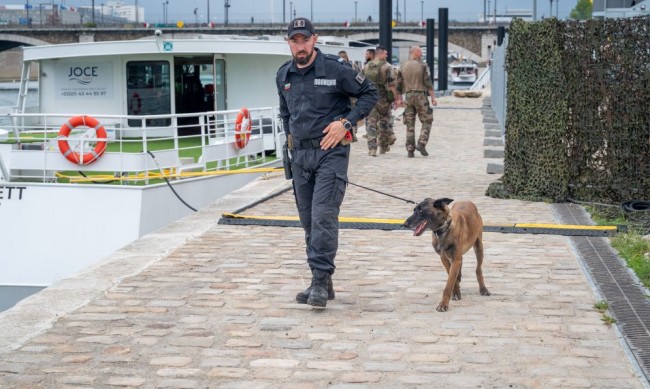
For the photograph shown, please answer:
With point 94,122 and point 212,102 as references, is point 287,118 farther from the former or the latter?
point 212,102

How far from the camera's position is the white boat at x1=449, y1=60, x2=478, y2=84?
101544 mm

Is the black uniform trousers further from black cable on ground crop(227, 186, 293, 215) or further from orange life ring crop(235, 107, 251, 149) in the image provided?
orange life ring crop(235, 107, 251, 149)

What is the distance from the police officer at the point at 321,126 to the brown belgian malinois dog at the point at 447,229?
0.54 metres

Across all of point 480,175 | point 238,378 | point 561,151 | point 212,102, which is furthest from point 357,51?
point 238,378

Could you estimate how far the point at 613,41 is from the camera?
1094 cm

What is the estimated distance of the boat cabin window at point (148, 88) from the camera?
19422mm

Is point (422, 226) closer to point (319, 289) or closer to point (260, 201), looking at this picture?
point (319, 289)

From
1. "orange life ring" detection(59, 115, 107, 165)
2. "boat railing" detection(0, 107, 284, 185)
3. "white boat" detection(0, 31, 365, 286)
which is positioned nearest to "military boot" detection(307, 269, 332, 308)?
"white boat" detection(0, 31, 365, 286)

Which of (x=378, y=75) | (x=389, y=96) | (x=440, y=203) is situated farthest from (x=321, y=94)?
(x=389, y=96)

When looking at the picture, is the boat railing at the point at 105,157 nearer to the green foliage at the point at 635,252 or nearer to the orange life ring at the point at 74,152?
the orange life ring at the point at 74,152

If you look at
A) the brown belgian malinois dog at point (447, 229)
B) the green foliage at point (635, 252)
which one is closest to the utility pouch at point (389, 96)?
the green foliage at point (635, 252)

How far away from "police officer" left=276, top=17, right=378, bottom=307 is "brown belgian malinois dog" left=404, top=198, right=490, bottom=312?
54 cm

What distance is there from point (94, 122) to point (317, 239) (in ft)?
27.0

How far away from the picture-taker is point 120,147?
567 inches
